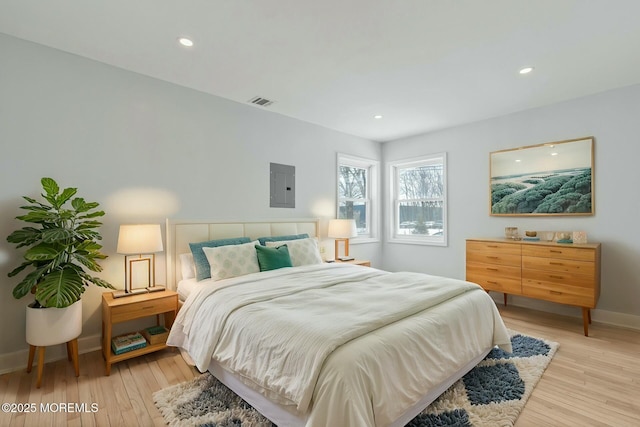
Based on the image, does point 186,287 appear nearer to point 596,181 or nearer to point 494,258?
point 494,258

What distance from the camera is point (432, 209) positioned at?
16.2ft

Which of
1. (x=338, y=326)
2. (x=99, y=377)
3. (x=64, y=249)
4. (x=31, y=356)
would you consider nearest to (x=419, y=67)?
(x=338, y=326)

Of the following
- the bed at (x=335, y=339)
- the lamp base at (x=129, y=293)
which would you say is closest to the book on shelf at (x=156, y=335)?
the bed at (x=335, y=339)

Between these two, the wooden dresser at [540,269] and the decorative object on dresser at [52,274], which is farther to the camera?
the wooden dresser at [540,269]

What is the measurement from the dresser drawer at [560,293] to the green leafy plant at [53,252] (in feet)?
13.7

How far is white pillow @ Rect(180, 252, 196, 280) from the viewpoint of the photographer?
300 centimetres

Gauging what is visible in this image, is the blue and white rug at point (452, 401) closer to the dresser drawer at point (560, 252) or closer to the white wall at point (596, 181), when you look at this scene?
the dresser drawer at point (560, 252)

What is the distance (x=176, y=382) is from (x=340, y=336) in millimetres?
1502

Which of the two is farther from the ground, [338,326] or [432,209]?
[432,209]

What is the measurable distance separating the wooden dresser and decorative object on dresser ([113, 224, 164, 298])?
359cm

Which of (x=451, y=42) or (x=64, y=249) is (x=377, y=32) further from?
(x=64, y=249)

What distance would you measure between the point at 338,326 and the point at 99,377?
1985mm

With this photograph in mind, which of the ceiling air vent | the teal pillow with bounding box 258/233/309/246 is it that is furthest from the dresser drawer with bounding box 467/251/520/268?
the ceiling air vent

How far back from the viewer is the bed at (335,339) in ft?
4.61
